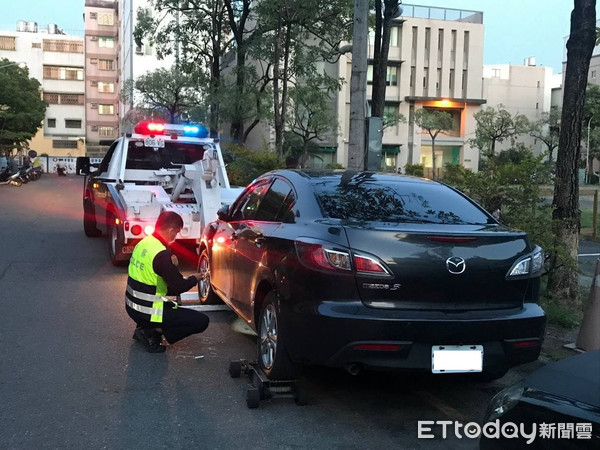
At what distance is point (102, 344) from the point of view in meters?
5.84

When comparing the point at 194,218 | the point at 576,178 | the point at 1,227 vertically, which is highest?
the point at 576,178

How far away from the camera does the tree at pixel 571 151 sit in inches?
276

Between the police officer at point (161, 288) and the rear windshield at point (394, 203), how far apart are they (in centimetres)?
151

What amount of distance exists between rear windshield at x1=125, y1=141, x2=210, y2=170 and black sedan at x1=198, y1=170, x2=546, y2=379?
6.60 m

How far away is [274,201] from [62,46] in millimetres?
87969

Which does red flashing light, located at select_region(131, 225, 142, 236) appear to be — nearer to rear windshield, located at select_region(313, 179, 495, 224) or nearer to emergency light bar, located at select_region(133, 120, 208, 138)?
emergency light bar, located at select_region(133, 120, 208, 138)

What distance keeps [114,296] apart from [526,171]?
17.0 ft

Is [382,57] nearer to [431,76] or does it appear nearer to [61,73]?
[431,76]

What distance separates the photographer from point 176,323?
17.9ft

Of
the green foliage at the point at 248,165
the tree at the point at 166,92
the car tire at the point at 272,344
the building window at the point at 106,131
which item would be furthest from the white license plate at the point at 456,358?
the building window at the point at 106,131

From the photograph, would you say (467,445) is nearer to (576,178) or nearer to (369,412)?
(369,412)

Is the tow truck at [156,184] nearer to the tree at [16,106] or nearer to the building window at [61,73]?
the tree at [16,106]

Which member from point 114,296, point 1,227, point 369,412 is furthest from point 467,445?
point 1,227

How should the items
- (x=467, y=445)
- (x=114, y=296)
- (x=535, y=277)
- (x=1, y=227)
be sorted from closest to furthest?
1. (x=467, y=445)
2. (x=535, y=277)
3. (x=114, y=296)
4. (x=1, y=227)
